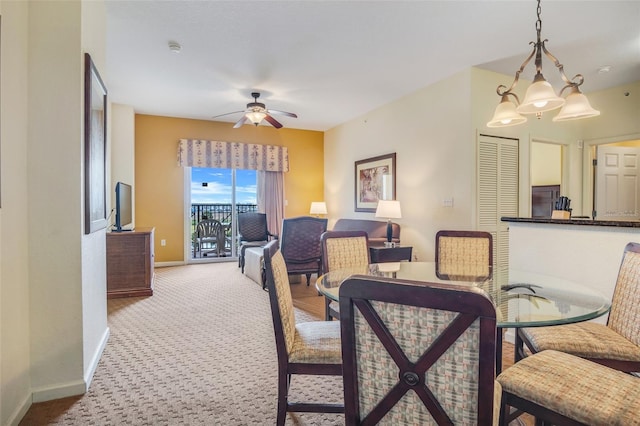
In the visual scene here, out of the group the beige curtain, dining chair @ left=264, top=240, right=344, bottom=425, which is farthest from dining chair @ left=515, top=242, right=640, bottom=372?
the beige curtain

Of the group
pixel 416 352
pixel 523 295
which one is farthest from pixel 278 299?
pixel 523 295

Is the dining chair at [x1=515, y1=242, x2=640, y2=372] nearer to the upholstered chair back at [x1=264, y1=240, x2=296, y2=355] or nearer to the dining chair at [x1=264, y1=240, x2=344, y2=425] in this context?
the dining chair at [x1=264, y1=240, x2=344, y2=425]

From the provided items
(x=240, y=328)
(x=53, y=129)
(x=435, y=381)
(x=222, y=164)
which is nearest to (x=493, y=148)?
(x=240, y=328)

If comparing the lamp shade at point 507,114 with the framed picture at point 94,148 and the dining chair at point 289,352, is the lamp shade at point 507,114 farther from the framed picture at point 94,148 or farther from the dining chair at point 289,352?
the framed picture at point 94,148

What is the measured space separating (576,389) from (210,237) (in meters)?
6.35

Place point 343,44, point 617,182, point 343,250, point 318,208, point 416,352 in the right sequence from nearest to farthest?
point 416,352, point 343,250, point 343,44, point 617,182, point 318,208

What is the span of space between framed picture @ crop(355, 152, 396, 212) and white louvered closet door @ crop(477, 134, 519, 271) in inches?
56.7

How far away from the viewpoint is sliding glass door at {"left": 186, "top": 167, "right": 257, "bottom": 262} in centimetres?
669

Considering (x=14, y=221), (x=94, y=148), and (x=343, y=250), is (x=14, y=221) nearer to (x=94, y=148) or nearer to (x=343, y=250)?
(x=94, y=148)

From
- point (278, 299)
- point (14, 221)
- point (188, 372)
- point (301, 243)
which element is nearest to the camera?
point (278, 299)

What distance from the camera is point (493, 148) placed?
4.10 m

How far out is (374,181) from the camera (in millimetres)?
5758

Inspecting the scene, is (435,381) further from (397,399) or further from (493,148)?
(493,148)

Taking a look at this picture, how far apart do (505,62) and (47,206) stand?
14.5 feet
